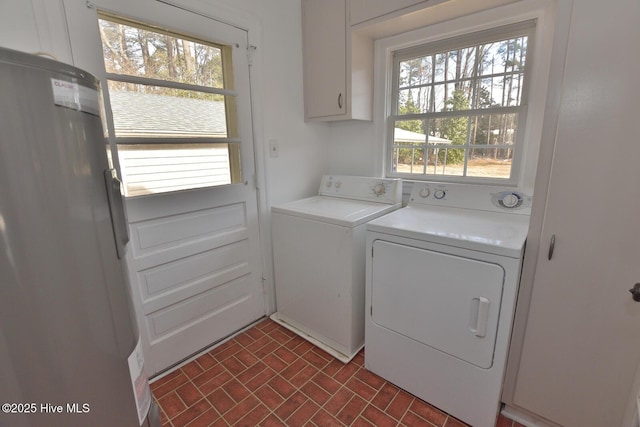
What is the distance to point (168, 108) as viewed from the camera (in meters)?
1.60

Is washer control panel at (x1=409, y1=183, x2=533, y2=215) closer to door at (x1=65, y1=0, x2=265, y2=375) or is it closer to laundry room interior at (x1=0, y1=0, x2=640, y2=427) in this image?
laundry room interior at (x1=0, y1=0, x2=640, y2=427)

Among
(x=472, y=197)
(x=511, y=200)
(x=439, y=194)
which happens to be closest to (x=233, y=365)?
(x=439, y=194)

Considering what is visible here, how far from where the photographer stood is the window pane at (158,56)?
1.40 m

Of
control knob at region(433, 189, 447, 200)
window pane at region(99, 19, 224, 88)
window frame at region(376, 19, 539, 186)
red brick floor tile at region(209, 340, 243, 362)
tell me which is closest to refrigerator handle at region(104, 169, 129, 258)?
window pane at region(99, 19, 224, 88)

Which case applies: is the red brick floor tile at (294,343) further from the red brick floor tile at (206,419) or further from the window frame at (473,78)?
the window frame at (473,78)

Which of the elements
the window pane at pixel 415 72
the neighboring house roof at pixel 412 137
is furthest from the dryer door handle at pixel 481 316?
the window pane at pixel 415 72

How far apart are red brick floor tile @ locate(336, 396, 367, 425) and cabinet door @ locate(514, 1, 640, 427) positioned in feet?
2.77

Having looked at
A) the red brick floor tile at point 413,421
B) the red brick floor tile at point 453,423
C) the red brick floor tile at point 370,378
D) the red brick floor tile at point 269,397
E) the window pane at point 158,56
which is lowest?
the red brick floor tile at point 269,397

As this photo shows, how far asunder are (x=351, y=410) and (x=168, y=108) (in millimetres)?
1883

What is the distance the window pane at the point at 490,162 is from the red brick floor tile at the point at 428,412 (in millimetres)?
1430

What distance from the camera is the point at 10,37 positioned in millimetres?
1126

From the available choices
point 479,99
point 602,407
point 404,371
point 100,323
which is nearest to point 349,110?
point 479,99

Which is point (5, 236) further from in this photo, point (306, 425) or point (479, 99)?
point (479, 99)

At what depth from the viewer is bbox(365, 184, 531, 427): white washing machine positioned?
125 centimetres
